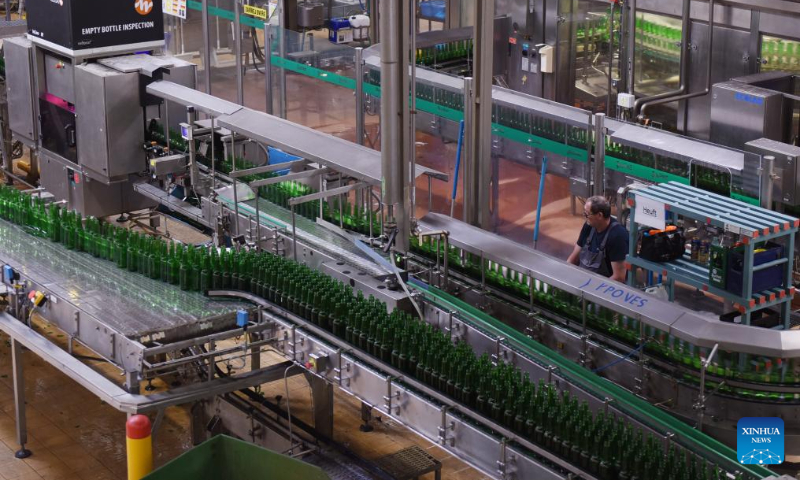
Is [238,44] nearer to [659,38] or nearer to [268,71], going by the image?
[268,71]

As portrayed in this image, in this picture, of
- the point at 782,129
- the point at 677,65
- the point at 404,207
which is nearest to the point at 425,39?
the point at 677,65

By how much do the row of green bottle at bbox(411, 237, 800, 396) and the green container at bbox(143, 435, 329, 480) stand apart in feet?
5.00

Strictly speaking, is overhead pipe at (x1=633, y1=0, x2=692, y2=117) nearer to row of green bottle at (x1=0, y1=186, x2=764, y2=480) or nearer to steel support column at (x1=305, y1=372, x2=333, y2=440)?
row of green bottle at (x1=0, y1=186, x2=764, y2=480)

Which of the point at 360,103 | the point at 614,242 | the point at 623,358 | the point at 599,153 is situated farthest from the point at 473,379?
the point at 360,103

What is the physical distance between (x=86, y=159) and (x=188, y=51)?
442 cm

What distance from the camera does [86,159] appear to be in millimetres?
8633

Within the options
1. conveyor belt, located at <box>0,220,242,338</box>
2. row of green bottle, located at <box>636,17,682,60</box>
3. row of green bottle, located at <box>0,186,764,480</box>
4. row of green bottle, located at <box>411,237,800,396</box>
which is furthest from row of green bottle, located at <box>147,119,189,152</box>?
row of green bottle, located at <box>636,17,682,60</box>

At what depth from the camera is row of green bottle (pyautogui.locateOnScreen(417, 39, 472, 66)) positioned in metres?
11.0

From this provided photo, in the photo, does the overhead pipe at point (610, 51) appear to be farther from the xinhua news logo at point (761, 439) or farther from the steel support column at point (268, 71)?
the xinhua news logo at point (761, 439)

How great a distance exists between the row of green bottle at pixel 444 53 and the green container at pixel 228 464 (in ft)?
19.7

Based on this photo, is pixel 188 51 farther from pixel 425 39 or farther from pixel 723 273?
pixel 723 273

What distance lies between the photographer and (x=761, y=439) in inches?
208

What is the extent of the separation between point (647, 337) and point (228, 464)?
2025mm

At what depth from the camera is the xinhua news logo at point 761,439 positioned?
16.4 feet
